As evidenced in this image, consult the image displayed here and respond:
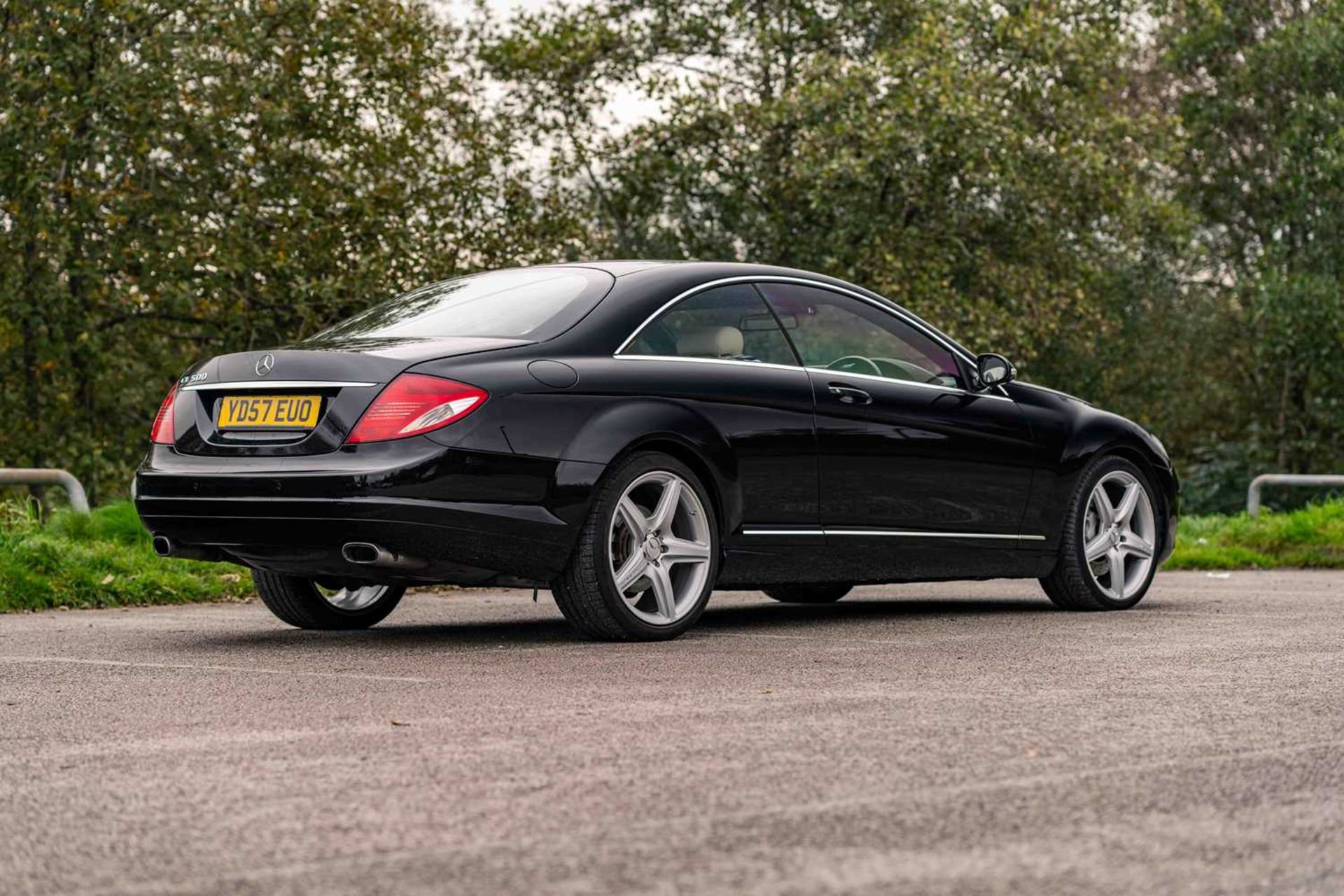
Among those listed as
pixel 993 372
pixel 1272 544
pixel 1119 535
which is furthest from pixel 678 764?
pixel 1272 544

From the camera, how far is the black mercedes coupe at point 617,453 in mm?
6672

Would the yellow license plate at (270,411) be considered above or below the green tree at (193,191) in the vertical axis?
below

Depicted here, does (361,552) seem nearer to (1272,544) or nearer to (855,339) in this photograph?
(855,339)

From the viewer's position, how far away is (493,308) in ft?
24.6

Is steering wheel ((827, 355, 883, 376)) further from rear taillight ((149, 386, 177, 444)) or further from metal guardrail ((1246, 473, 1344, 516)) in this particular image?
metal guardrail ((1246, 473, 1344, 516))

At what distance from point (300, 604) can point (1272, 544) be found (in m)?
8.83

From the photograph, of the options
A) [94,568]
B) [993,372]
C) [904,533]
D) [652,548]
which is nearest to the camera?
[652,548]

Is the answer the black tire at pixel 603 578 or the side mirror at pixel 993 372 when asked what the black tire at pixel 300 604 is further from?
the side mirror at pixel 993 372

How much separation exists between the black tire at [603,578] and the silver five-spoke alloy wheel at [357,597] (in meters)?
1.48

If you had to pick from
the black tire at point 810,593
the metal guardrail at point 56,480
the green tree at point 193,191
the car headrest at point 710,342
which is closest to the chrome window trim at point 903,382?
the car headrest at point 710,342

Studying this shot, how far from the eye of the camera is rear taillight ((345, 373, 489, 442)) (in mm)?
6625

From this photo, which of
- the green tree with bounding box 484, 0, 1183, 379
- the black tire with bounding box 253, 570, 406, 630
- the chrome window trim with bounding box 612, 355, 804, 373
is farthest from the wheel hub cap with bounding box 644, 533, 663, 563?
the green tree with bounding box 484, 0, 1183, 379

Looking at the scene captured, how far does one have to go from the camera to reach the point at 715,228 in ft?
94.7

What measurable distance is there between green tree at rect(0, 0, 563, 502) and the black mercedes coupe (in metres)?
11.1
